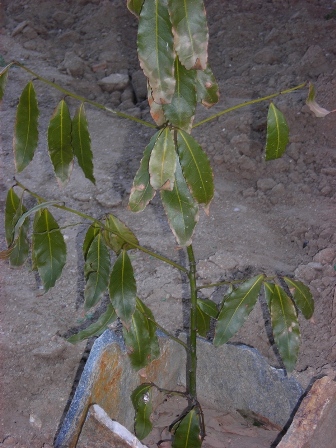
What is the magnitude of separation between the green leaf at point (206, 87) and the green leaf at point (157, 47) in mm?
258

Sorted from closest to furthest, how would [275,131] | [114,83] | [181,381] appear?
[275,131]
[181,381]
[114,83]

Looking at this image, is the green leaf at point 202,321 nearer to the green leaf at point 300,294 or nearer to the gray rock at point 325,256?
the green leaf at point 300,294

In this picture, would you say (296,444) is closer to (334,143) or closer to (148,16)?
(148,16)

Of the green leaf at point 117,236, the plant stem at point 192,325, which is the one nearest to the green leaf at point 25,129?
the green leaf at point 117,236

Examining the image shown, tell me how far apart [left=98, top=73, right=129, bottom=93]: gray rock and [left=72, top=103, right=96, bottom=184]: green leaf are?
3493mm

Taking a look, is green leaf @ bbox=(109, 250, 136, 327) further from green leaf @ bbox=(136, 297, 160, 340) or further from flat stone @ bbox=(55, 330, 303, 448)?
flat stone @ bbox=(55, 330, 303, 448)

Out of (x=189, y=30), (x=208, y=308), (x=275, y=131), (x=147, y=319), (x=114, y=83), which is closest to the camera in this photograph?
(x=189, y=30)

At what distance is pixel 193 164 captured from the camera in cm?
133

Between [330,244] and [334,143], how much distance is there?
3.69 feet

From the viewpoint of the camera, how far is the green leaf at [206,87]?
4.83ft

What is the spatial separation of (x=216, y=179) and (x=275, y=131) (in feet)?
7.51

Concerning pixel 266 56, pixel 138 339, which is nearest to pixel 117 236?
pixel 138 339

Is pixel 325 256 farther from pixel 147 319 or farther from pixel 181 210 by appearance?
pixel 181 210

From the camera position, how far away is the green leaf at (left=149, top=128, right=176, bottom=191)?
1253mm
